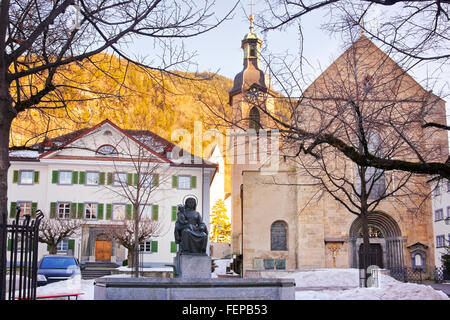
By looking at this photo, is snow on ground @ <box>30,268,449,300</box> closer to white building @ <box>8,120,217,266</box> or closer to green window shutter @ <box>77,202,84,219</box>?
white building @ <box>8,120,217,266</box>

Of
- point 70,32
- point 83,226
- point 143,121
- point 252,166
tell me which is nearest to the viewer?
point 70,32

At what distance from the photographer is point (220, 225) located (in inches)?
3346

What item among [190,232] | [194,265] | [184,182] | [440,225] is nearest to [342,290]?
[194,265]

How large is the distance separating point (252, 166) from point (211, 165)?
448 cm

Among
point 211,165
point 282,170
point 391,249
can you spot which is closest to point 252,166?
point 211,165

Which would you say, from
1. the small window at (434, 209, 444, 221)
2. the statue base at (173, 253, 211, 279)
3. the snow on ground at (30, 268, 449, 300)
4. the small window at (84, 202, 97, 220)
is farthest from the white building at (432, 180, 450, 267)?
the small window at (84, 202, 97, 220)

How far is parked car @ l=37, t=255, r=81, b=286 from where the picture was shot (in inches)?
829

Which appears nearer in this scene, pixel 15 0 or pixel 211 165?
→ pixel 15 0

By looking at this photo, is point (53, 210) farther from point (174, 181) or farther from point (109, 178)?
point (174, 181)

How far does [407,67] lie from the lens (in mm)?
8859

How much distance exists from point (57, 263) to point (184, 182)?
20947 millimetres

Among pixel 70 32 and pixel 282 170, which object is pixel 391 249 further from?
pixel 70 32

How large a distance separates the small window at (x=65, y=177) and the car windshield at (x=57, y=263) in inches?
770

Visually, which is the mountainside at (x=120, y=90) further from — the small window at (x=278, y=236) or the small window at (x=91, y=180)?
the small window at (x=91, y=180)
